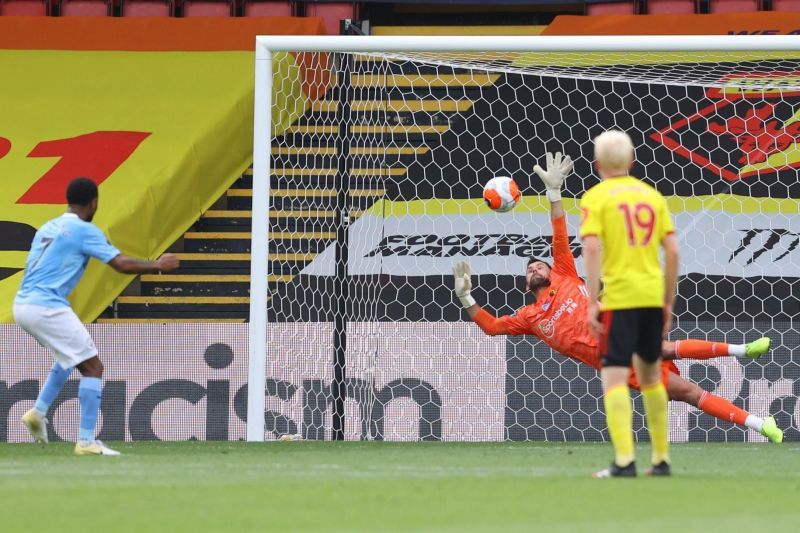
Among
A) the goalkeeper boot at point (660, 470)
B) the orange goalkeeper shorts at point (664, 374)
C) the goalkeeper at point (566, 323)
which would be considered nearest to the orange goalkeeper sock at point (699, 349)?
the goalkeeper at point (566, 323)

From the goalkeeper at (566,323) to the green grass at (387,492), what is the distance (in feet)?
2.76

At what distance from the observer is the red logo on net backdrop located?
12.1m

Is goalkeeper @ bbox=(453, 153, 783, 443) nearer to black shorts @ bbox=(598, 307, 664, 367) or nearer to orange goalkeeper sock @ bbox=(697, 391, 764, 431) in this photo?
orange goalkeeper sock @ bbox=(697, 391, 764, 431)

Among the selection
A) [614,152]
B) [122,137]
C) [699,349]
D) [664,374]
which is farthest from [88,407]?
[122,137]

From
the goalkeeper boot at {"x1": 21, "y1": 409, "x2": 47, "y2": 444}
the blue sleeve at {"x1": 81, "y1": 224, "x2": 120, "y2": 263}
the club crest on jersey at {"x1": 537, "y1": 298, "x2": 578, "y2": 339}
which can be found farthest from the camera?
the club crest on jersey at {"x1": 537, "y1": 298, "x2": 578, "y2": 339}

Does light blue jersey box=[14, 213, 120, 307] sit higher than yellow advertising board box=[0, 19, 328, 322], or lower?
lower

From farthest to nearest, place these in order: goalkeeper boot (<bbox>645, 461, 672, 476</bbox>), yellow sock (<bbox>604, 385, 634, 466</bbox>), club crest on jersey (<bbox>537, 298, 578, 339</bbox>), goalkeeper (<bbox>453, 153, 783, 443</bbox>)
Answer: club crest on jersey (<bbox>537, 298, 578, 339</bbox>), goalkeeper (<bbox>453, 153, 783, 443</bbox>), goalkeeper boot (<bbox>645, 461, 672, 476</bbox>), yellow sock (<bbox>604, 385, 634, 466</bbox>)

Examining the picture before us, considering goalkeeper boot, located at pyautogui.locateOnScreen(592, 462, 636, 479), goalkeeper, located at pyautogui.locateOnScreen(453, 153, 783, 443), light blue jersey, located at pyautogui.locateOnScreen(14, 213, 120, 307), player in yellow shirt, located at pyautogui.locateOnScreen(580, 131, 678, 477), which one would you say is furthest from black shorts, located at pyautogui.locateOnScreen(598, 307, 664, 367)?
light blue jersey, located at pyautogui.locateOnScreen(14, 213, 120, 307)

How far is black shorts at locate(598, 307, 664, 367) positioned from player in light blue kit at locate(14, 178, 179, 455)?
2785 mm

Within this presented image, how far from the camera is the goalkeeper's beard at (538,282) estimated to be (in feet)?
30.0

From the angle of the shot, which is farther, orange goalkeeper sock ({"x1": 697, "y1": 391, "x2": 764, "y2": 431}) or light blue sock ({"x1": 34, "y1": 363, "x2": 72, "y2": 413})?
orange goalkeeper sock ({"x1": 697, "y1": 391, "x2": 764, "y2": 431})

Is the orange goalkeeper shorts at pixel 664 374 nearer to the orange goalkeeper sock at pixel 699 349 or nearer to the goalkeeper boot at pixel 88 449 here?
the orange goalkeeper sock at pixel 699 349

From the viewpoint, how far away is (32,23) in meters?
14.4

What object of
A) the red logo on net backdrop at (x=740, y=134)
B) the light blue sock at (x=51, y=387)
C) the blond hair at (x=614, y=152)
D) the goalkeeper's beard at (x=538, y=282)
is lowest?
the light blue sock at (x=51, y=387)
